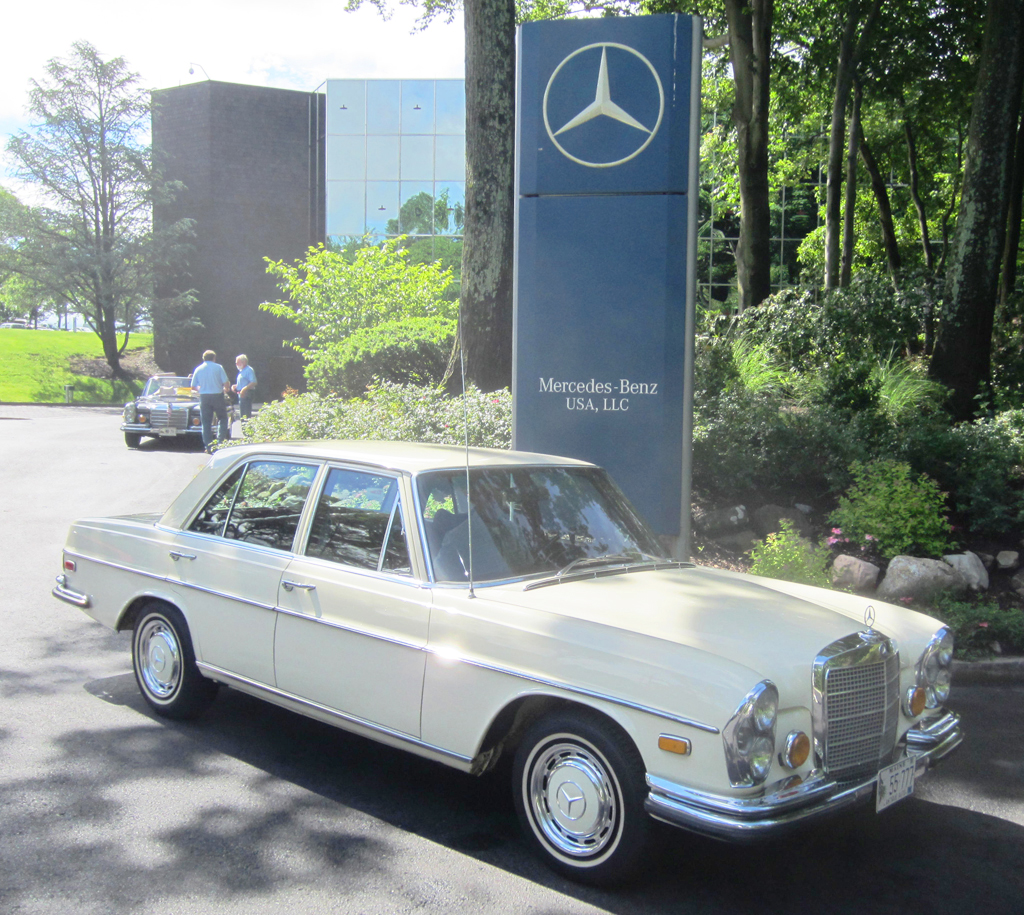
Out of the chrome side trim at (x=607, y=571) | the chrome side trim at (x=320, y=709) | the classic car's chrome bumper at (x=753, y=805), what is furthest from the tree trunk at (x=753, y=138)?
the classic car's chrome bumper at (x=753, y=805)

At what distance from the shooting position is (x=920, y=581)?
275 inches

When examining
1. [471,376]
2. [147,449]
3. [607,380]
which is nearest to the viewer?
[607,380]

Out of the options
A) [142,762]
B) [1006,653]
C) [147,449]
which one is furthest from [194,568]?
[147,449]

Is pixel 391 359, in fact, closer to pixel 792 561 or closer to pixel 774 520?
pixel 774 520

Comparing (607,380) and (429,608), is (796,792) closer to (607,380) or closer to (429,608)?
(429,608)

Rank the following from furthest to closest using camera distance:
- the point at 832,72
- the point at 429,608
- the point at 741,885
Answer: the point at 832,72
the point at 429,608
the point at 741,885

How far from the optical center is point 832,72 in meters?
20.2

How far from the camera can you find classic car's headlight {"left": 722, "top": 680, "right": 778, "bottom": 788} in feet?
9.91

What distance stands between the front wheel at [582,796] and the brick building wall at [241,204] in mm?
36913

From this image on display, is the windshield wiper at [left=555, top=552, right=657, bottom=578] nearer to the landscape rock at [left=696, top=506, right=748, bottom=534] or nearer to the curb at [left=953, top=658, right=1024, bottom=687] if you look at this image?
the curb at [left=953, top=658, right=1024, bottom=687]

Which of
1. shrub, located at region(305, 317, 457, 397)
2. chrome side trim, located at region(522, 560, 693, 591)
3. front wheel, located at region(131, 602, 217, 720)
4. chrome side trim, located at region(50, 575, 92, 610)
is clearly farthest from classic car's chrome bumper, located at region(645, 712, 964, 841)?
shrub, located at region(305, 317, 457, 397)

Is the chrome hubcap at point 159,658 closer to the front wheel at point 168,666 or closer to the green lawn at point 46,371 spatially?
the front wheel at point 168,666

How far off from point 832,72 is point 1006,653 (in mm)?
17376

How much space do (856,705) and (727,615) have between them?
0.56m
